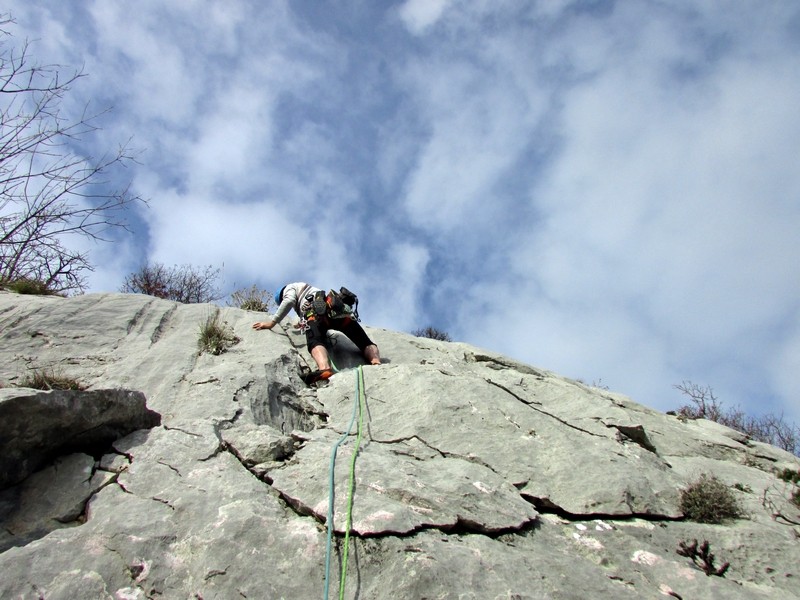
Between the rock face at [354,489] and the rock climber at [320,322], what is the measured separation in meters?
0.66

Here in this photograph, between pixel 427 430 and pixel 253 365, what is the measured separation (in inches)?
89.5

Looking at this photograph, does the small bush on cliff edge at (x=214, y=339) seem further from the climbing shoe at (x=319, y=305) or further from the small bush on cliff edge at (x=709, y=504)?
the small bush on cliff edge at (x=709, y=504)

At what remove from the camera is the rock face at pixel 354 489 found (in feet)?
10.9

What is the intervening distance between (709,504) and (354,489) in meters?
3.22

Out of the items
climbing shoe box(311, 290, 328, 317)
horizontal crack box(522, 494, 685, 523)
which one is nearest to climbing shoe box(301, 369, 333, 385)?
climbing shoe box(311, 290, 328, 317)

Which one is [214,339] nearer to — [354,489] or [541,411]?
[354,489]

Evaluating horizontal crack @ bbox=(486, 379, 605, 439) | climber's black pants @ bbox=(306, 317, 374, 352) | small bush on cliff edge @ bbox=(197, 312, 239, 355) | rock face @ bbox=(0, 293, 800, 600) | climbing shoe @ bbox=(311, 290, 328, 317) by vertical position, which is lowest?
rock face @ bbox=(0, 293, 800, 600)

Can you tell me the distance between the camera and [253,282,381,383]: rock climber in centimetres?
762

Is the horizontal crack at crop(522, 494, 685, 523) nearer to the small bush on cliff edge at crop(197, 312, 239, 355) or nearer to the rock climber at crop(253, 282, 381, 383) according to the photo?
the rock climber at crop(253, 282, 381, 383)

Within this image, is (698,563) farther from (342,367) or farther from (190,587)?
(342,367)

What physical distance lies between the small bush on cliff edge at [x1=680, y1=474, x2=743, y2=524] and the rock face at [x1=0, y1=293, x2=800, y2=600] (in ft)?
0.32

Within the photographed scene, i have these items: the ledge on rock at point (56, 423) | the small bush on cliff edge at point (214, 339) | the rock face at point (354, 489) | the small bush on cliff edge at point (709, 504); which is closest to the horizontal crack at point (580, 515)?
the rock face at point (354, 489)

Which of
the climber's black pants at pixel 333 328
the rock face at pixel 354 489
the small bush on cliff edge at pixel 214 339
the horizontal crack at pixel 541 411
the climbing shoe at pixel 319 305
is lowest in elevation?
the rock face at pixel 354 489

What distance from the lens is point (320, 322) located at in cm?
774
